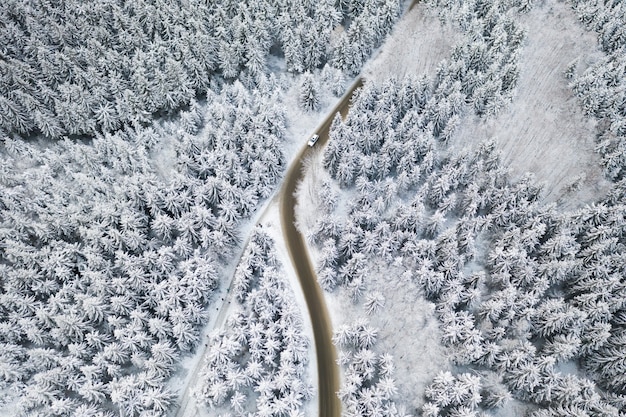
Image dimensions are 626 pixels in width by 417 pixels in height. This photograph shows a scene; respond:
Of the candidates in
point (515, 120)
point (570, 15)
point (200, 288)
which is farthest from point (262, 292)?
point (570, 15)

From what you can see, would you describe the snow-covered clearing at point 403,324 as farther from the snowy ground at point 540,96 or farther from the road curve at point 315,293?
the snowy ground at point 540,96

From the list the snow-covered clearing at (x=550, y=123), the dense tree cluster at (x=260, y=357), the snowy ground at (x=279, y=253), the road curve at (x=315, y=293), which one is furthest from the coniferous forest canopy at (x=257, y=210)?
the snow-covered clearing at (x=550, y=123)

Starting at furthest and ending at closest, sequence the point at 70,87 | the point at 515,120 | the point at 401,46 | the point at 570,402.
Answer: the point at 401,46 → the point at 515,120 → the point at 70,87 → the point at 570,402

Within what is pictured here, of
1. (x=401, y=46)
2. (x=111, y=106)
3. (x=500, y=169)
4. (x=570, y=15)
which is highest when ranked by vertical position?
(x=570, y=15)

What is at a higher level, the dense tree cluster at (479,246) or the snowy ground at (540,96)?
the snowy ground at (540,96)

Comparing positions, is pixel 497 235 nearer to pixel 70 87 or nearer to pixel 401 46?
pixel 401 46

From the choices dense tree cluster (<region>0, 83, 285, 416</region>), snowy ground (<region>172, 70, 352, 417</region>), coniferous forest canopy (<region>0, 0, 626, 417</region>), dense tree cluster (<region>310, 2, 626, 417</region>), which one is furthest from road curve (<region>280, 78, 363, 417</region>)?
dense tree cluster (<region>0, 83, 285, 416</region>)
